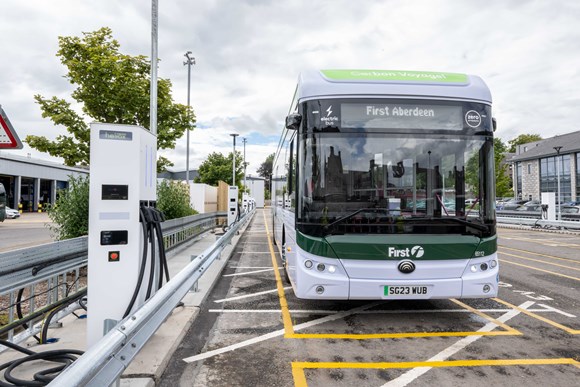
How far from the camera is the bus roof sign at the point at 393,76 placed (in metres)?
5.50

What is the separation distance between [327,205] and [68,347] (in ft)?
10.7

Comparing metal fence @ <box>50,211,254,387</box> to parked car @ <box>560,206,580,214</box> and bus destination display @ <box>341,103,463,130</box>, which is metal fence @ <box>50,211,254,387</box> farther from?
parked car @ <box>560,206,580,214</box>

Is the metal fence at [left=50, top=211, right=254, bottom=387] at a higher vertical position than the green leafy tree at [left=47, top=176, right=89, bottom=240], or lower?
lower

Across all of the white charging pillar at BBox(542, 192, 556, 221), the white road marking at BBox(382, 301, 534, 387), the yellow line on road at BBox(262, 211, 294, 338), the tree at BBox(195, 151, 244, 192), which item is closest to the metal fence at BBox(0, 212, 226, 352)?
the yellow line on road at BBox(262, 211, 294, 338)

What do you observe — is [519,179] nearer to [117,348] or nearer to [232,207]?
[232,207]

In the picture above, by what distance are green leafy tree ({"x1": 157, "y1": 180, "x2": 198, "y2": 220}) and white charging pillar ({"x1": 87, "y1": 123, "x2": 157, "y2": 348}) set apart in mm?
9157

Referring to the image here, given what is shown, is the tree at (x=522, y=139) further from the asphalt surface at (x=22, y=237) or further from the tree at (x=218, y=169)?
the asphalt surface at (x=22, y=237)

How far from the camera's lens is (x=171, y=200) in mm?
13633

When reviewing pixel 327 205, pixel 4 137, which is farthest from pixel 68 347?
pixel 327 205

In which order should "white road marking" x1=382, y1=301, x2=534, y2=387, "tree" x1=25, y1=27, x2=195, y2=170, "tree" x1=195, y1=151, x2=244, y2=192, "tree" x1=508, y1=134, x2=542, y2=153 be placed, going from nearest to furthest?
"white road marking" x1=382, y1=301, x2=534, y2=387 → "tree" x1=25, y1=27, x2=195, y2=170 → "tree" x1=195, y1=151, x2=244, y2=192 → "tree" x1=508, y1=134, x2=542, y2=153

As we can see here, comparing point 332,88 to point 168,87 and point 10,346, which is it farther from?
point 168,87

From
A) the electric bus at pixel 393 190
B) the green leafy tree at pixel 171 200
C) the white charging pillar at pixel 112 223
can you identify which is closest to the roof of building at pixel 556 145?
the green leafy tree at pixel 171 200

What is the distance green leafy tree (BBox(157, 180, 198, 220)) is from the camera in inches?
522

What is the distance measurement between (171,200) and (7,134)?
10391mm
